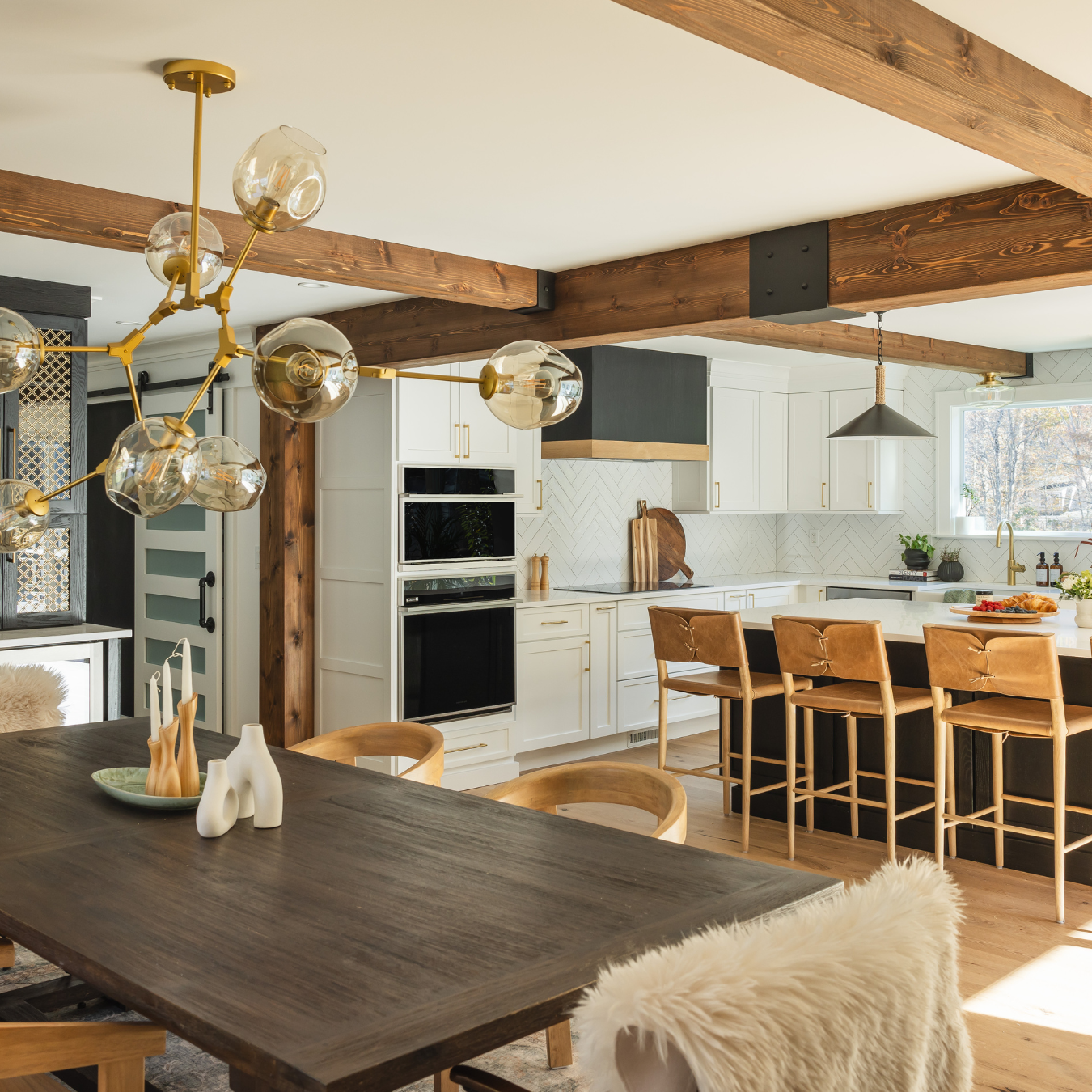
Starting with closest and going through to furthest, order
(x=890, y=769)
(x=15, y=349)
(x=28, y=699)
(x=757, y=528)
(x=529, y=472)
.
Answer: (x=15, y=349), (x=28, y=699), (x=890, y=769), (x=529, y=472), (x=757, y=528)

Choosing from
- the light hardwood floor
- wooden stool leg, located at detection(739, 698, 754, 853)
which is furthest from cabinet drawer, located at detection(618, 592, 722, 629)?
wooden stool leg, located at detection(739, 698, 754, 853)

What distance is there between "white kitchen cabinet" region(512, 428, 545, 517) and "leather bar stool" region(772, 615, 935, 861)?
197cm

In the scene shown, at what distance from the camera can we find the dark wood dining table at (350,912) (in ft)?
4.42

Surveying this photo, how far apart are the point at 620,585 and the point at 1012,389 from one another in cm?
269

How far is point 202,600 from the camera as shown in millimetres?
6195

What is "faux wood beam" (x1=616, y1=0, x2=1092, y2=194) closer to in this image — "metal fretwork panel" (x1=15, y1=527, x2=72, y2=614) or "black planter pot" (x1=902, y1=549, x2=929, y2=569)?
"metal fretwork panel" (x1=15, y1=527, x2=72, y2=614)

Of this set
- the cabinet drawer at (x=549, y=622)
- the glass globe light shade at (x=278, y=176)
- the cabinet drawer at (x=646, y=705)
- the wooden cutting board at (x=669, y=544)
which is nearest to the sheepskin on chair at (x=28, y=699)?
the glass globe light shade at (x=278, y=176)

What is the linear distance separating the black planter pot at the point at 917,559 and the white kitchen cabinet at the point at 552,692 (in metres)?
2.55

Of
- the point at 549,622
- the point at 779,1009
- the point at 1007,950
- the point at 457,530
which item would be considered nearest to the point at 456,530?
the point at 457,530

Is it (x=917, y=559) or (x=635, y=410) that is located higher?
(x=635, y=410)

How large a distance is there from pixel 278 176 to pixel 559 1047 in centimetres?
223

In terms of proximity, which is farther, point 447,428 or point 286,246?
point 447,428

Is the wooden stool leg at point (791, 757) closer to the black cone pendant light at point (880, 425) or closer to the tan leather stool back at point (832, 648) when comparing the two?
the tan leather stool back at point (832, 648)

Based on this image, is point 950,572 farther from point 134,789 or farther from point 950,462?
point 134,789
